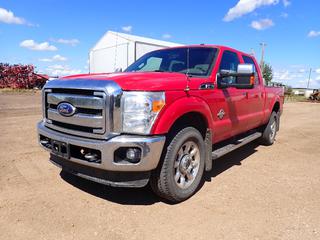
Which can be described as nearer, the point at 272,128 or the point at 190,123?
the point at 190,123

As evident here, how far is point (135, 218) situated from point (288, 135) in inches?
263

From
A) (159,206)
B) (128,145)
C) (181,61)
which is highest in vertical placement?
(181,61)

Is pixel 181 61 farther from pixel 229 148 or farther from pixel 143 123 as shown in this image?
pixel 143 123

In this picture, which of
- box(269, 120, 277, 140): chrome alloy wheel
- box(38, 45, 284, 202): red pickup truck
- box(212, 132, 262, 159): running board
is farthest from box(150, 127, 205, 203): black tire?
box(269, 120, 277, 140): chrome alloy wheel

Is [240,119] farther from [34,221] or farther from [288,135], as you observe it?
[288,135]

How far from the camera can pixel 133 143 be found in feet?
10.3

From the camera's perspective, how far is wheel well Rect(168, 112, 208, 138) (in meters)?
3.66

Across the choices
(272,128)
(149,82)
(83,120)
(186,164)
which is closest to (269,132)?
(272,128)

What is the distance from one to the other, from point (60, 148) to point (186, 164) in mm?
1547

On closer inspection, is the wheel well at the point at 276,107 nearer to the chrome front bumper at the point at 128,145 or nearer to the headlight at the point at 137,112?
the chrome front bumper at the point at 128,145

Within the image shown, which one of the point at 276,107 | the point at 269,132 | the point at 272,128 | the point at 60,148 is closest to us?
the point at 60,148

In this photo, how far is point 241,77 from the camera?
4.16m

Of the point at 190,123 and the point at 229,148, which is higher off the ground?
the point at 190,123

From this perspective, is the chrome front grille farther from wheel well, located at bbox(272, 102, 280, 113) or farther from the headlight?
wheel well, located at bbox(272, 102, 280, 113)
